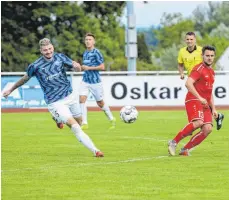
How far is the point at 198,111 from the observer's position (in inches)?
608

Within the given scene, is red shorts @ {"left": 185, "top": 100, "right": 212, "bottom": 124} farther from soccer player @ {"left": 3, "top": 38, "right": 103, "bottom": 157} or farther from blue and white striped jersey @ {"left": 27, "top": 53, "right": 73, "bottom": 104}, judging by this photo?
blue and white striped jersey @ {"left": 27, "top": 53, "right": 73, "bottom": 104}

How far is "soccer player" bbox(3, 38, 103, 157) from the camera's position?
51.1 feet

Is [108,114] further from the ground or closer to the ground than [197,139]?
closer to the ground

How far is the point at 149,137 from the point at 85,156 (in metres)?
4.66

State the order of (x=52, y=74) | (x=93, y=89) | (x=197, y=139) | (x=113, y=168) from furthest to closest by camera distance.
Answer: (x=93, y=89)
(x=52, y=74)
(x=197, y=139)
(x=113, y=168)

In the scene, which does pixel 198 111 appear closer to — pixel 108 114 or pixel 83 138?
pixel 83 138

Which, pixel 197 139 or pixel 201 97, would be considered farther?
pixel 197 139

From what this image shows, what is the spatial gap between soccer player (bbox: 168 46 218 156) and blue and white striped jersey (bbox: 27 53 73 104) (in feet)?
6.57

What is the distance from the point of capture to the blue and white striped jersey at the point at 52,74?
15.7 metres

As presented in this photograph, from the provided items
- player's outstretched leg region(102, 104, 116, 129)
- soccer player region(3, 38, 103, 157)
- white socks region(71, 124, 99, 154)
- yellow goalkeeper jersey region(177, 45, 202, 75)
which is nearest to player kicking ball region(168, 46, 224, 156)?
white socks region(71, 124, 99, 154)

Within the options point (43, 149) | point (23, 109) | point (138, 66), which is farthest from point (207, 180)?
point (138, 66)

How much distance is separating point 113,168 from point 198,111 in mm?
2111

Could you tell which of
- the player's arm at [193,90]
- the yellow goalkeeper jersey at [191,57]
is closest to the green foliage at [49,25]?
the yellow goalkeeper jersey at [191,57]

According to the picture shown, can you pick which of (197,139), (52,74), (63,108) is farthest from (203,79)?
(52,74)
